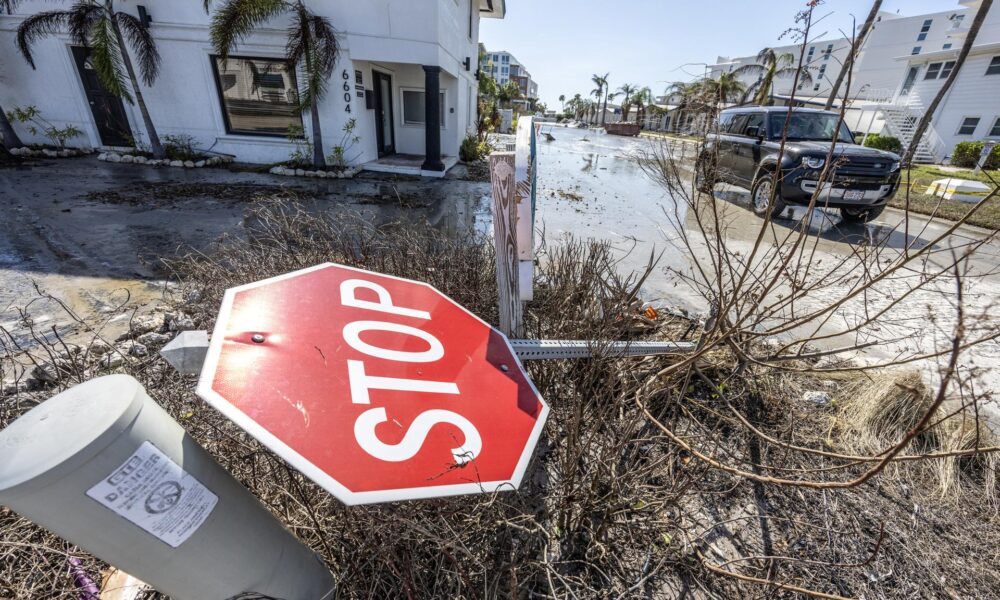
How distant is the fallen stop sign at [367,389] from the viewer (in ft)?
2.88

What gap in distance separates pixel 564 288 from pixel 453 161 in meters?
10.6

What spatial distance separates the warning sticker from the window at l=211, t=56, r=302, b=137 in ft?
37.1

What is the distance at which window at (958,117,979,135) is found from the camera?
20.9m

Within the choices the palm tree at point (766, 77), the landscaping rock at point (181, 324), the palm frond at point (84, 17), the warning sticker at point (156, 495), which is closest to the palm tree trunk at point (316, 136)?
the palm frond at point (84, 17)

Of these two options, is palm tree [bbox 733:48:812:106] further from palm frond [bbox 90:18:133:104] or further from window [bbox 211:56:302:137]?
palm frond [bbox 90:18:133:104]

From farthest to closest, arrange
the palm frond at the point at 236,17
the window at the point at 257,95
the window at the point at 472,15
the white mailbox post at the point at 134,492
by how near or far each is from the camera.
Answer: the window at the point at 472,15, the window at the point at 257,95, the palm frond at the point at 236,17, the white mailbox post at the point at 134,492

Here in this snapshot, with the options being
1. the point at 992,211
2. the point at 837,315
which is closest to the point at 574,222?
the point at 837,315

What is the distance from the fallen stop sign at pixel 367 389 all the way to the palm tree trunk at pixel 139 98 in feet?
41.4

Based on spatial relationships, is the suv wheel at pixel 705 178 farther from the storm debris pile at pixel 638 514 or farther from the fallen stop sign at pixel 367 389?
the fallen stop sign at pixel 367 389

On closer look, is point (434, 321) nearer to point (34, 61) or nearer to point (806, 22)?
point (806, 22)

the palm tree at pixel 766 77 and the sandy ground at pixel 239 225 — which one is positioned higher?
the palm tree at pixel 766 77

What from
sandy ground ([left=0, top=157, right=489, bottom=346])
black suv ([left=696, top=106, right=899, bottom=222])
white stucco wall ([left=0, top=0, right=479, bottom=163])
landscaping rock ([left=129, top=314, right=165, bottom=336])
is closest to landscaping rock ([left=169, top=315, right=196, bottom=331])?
landscaping rock ([left=129, top=314, right=165, bottom=336])

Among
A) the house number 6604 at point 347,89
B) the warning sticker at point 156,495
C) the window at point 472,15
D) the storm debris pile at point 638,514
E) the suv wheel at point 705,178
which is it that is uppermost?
the window at point 472,15

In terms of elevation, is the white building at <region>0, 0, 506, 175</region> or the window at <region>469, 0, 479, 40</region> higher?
the window at <region>469, 0, 479, 40</region>
